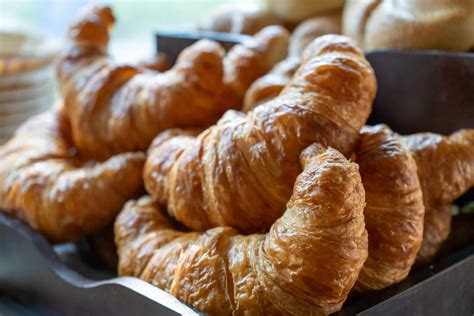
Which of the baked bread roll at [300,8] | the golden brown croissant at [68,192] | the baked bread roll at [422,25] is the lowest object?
the golden brown croissant at [68,192]

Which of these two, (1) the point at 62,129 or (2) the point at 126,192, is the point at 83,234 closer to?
(2) the point at 126,192

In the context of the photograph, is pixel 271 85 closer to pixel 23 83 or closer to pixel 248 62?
A: pixel 248 62

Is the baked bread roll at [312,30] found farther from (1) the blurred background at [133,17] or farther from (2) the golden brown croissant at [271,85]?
(1) the blurred background at [133,17]

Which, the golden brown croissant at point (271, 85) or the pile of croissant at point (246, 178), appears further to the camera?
the golden brown croissant at point (271, 85)

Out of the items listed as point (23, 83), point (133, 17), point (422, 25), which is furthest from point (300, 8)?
point (133, 17)

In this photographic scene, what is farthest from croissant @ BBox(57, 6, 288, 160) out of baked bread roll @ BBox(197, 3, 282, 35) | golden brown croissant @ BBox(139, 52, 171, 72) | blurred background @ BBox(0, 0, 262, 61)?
blurred background @ BBox(0, 0, 262, 61)

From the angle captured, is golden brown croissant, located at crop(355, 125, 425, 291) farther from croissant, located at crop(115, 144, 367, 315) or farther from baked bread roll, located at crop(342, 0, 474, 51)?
baked bread roll, located at crop(342, 0, 474, 51)

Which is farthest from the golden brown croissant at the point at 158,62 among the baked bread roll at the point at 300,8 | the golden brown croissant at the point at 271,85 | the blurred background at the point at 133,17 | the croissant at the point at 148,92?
the blurred background at the point at 133,17
